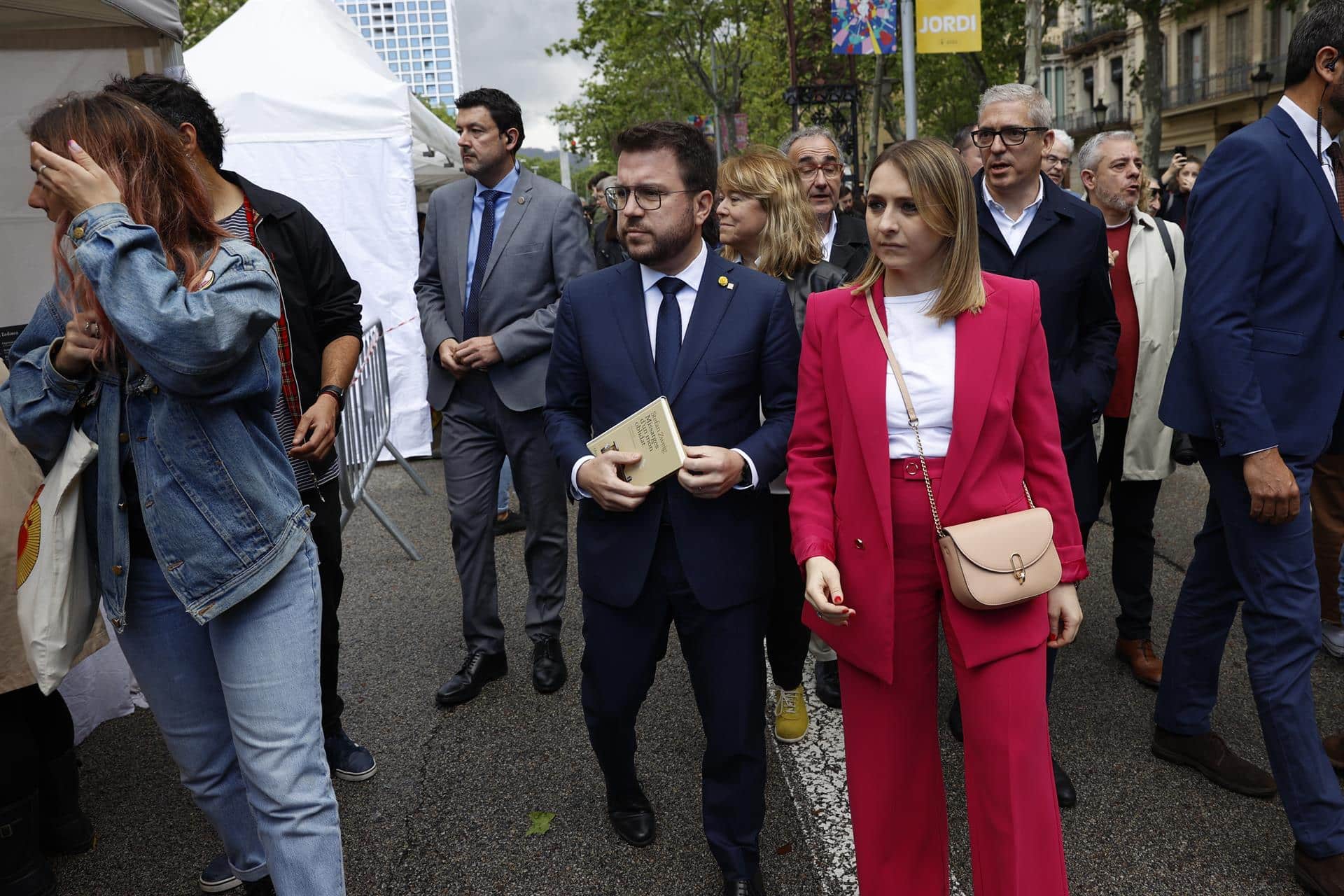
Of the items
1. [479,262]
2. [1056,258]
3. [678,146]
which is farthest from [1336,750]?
[479,262]

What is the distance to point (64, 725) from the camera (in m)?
3.56

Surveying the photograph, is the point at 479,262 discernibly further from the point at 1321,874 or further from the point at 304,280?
the point at 1321,874

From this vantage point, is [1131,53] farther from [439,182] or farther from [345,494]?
[345,494]

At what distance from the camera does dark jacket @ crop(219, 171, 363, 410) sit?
346cm

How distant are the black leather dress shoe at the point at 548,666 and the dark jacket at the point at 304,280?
5.29 ft

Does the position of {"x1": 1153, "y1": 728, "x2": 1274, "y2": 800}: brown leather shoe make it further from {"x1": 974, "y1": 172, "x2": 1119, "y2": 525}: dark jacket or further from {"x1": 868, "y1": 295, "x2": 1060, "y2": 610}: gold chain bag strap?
{"x1": 868, "y1": 295, "x2": 1060, "y2": 610}: gold chain bag strap

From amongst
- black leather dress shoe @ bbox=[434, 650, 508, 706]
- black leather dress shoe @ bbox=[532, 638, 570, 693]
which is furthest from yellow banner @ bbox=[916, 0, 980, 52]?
black leather dress shoe @ bbox=[434, 650, 508, 706]

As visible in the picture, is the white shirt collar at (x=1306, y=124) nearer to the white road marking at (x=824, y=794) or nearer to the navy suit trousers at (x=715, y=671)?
the navy suit trousers at (x=715, y=671)

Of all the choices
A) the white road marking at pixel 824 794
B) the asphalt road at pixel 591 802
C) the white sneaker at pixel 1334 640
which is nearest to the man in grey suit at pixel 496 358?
the asphalt road at pixel 591 802

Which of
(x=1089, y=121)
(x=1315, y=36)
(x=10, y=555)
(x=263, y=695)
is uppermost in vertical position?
(x=1089, y=121)

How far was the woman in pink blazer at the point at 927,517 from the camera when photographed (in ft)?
7.98

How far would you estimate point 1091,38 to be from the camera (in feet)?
172

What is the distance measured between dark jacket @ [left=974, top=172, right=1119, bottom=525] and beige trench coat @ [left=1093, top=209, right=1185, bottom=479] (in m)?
0.95

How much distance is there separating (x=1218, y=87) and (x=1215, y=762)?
45.8 metres
